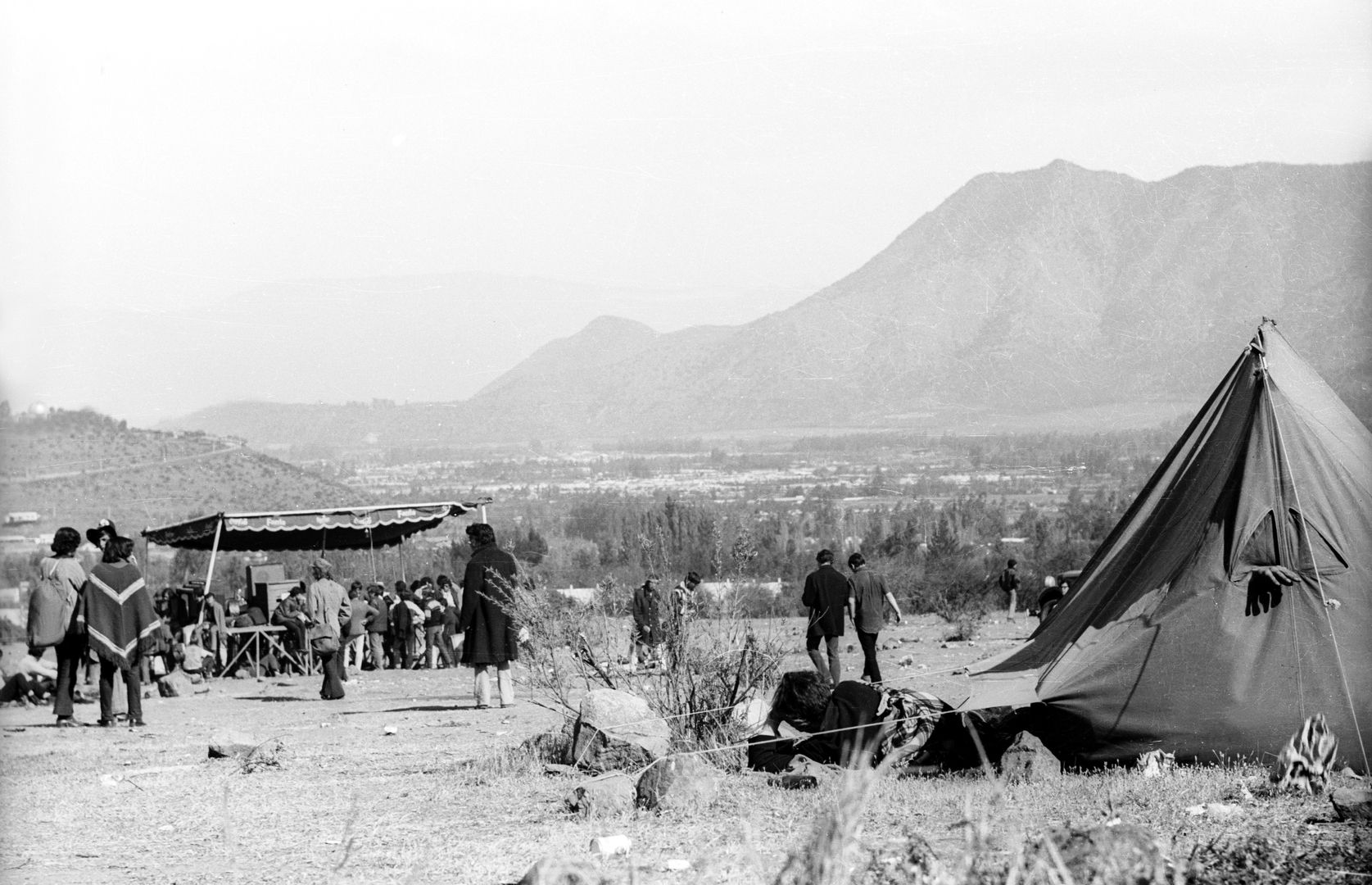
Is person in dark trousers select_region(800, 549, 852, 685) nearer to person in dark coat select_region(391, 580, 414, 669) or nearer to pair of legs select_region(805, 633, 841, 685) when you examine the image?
pair of legs select_region(805, 633, 841, 685)

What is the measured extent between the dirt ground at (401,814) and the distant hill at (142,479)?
3584cm

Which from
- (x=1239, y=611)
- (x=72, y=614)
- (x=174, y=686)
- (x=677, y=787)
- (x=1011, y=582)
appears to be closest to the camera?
(x=677, y=787)

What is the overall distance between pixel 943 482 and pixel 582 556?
51047 millimetres

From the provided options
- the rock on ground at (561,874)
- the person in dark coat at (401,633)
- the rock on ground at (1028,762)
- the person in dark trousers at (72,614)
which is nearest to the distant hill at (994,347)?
the person in dark coat at (401,633)

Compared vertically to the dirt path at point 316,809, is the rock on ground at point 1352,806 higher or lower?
higher

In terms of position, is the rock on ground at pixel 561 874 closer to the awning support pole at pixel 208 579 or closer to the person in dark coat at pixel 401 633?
the awning support pole at pixel 208 579

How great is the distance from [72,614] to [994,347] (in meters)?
153

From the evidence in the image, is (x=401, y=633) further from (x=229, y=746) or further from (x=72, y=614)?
(x=229, y=746)

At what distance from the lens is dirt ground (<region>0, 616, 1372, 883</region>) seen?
22.9 feet

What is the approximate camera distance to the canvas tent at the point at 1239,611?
875 centimetres

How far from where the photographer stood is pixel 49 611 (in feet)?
42.0

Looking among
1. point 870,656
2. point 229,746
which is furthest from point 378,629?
point 229,746

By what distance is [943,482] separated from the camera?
3740 inches

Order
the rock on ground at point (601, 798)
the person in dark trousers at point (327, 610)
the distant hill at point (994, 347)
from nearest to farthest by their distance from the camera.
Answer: the rock on ground at point (601, 798)
the person in dark trousers at point (327, 610)
the distant hill at point (994, 347)
